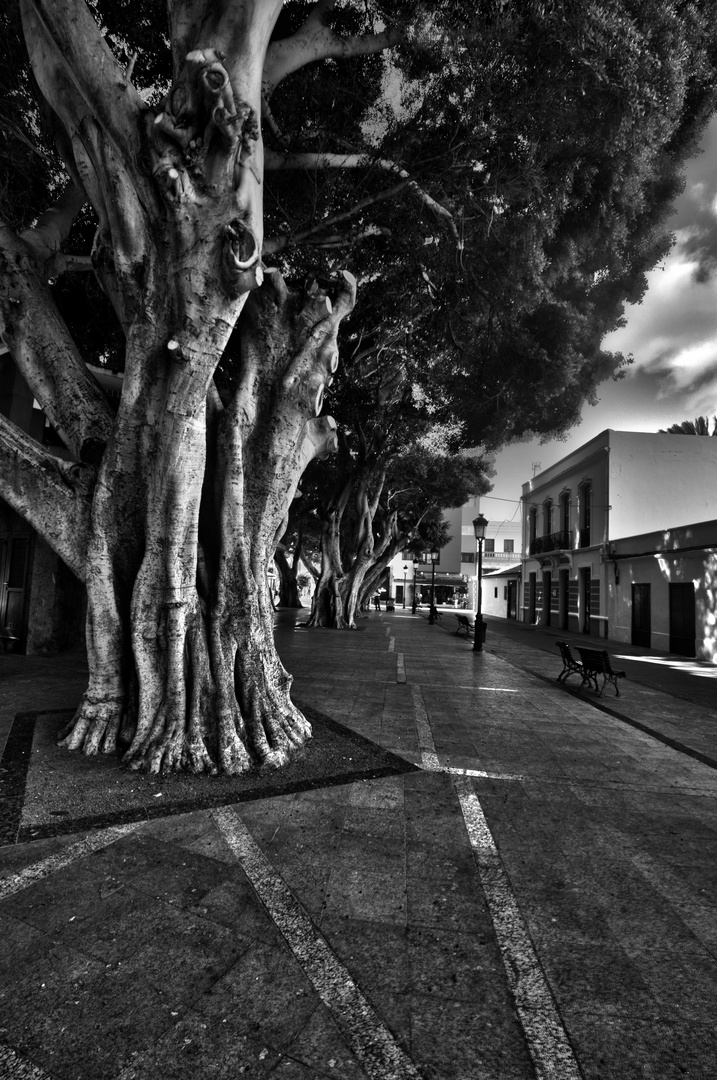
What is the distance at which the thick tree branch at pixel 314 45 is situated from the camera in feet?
18.0

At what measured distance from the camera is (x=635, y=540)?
18.8 meters

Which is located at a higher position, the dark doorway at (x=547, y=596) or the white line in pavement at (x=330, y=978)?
the dark doorway at (x=547, y=596)

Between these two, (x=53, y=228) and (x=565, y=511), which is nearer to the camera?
(x=53, y=228)

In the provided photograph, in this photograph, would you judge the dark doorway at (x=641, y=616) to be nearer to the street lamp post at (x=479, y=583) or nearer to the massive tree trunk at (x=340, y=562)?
the street lamp post at (x=479, y=583)

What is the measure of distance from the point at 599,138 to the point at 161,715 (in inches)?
316

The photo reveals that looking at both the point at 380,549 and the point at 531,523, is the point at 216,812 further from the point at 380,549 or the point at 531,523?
the point at 531,523

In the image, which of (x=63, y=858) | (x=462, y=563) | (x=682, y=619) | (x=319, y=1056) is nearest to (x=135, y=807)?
(x=63, y=858)

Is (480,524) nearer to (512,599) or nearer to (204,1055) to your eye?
(204,1055)

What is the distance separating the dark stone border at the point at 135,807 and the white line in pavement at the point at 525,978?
4.73 ft

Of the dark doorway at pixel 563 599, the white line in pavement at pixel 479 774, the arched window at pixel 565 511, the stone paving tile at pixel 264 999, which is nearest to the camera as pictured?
the stone paving tile at pixel 264 999

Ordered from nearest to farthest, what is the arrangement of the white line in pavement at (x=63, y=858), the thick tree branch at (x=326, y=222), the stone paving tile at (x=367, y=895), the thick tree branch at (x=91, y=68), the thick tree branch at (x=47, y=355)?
the stone paving tile at (x=367, y=895)
the white line in pavement at (x=63, y=858)
the thick tree branch at (x=91, y=68)
the thick tree branch at (x=47, y=355)
the thick tree branch at (x=326, y=222)

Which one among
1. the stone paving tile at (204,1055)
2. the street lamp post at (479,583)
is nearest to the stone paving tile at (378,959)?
the stone paving tile at (204,1055)

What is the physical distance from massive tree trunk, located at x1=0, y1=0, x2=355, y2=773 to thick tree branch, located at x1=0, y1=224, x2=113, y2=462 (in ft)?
0.06

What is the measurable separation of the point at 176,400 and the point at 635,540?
18.3m
